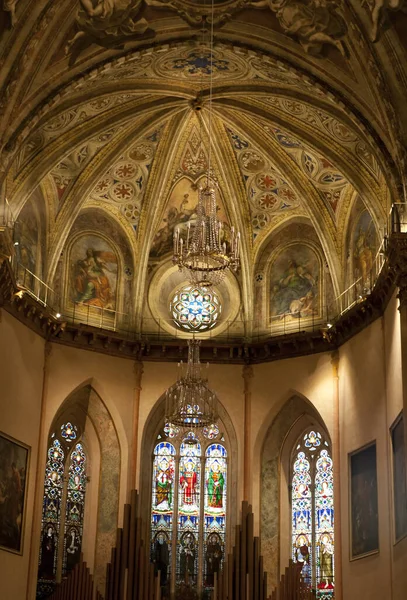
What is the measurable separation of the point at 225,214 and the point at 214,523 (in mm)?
7891

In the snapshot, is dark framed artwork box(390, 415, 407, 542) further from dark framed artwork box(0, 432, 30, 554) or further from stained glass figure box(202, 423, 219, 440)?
dark framed artwork box(0, 432, 30, 554)

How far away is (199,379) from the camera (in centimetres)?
2455

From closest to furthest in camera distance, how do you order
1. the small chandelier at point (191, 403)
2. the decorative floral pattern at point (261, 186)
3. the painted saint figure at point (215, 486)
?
the small chandelier at point (191, 403), the decorative floral pattern at point (261, 186), the painted saint figure at point (215, 486)

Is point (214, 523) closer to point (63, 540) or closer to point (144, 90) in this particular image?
point (63, 540)

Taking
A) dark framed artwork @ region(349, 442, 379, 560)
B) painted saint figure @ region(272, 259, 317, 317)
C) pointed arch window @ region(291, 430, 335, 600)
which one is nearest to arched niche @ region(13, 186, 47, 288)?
painted saint figure @ region(272, 259, 317, 317)

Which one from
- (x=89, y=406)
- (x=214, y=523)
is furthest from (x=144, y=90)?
(x=214, y=523)

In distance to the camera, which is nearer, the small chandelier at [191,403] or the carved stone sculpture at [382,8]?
the carved stone sculpture at [382,8]

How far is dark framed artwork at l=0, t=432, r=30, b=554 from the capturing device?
23.5 metres

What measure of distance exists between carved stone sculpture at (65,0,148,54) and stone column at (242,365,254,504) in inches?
367

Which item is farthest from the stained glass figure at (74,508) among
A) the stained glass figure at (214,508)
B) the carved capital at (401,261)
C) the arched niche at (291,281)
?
the carved capital at (401,261)

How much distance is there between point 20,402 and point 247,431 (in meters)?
5.95

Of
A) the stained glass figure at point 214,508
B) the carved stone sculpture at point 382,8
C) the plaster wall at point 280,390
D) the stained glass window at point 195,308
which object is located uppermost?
the carved stone sculpture at point 382,8

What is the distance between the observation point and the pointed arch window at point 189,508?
26.9 m

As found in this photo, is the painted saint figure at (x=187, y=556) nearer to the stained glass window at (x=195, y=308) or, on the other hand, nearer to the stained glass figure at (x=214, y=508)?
the stained glass figure at (x=214, y=508)
